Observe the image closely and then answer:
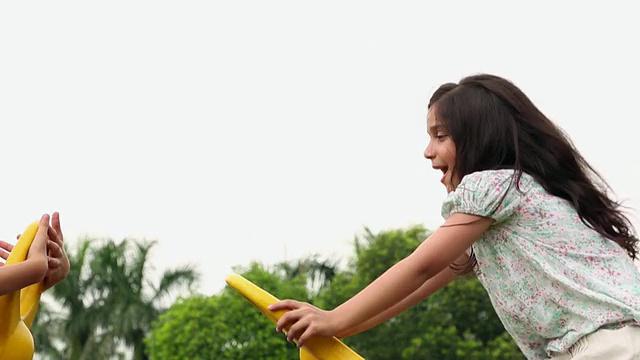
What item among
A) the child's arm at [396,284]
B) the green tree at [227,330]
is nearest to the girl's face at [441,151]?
the child's arm at [396,284]

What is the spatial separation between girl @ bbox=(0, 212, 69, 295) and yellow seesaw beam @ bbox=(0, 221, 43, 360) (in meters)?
0.03

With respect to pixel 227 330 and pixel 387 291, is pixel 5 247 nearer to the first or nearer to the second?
pixel 387 291

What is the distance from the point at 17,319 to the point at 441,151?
1599 millimetres

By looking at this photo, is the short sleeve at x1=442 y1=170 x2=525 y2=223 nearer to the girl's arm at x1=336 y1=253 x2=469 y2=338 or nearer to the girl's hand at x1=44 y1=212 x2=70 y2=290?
the girl's arm at x1=336 y1=253 x2=469 y2=338

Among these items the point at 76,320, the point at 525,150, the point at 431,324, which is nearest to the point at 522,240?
the point at 525,150

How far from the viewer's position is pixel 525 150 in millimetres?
3344

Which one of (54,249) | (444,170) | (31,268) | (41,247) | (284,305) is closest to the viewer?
(284,305)

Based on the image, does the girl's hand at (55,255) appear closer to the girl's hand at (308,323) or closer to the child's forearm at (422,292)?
the girl's hand at (308,323)

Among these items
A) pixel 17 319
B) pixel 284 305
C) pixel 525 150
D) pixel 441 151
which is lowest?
pixel 284 305


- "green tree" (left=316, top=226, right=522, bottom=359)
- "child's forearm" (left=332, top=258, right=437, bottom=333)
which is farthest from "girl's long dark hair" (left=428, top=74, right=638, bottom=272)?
"green tree" (left=316, top=226, right=522, bottom=359)

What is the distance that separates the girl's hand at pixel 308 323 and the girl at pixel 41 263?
0.97m

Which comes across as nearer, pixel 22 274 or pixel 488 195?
pixel 488 195

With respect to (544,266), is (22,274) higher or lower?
higher

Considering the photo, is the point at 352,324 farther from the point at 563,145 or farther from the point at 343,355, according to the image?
the point at 563,145
